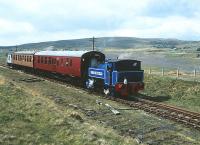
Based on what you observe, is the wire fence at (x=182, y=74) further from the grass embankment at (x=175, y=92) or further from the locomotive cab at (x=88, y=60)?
the locomotive cab at (x=88, y=60)

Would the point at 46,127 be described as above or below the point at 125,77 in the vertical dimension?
below

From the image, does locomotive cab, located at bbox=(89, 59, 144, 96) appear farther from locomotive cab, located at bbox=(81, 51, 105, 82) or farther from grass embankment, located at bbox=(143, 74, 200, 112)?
locomotive cab, located at bbox=(81, 51, 105, 82)

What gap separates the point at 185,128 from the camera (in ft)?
65.5

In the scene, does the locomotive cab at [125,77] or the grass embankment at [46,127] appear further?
the locomotive cab at [125,77]

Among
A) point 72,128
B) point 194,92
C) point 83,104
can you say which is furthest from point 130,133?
point 194,92

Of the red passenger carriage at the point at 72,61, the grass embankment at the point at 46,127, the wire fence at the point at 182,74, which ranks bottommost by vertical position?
the grass embankment at the point at 46,127

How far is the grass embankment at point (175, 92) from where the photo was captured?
29464 mm

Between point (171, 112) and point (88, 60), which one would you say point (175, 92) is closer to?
point (171, 112)

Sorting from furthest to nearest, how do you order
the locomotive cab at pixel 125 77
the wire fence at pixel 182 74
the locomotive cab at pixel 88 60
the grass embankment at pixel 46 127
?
1. the wire fence at pixel 182 74
2. the locomotive cab at pixel 88 60
3. the locomotive cab at pixel 125 77
4. the grass embankment at pixel 46 127

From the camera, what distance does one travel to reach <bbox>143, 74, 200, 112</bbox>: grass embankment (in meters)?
29.5

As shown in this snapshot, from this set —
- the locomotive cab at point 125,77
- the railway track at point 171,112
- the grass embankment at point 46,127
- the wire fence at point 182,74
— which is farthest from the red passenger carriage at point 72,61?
the grass embankment at point 46,127

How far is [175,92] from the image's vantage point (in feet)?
108

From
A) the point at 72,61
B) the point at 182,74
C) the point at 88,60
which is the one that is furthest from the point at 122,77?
the point at 182,74

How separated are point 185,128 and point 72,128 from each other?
5.89 m
